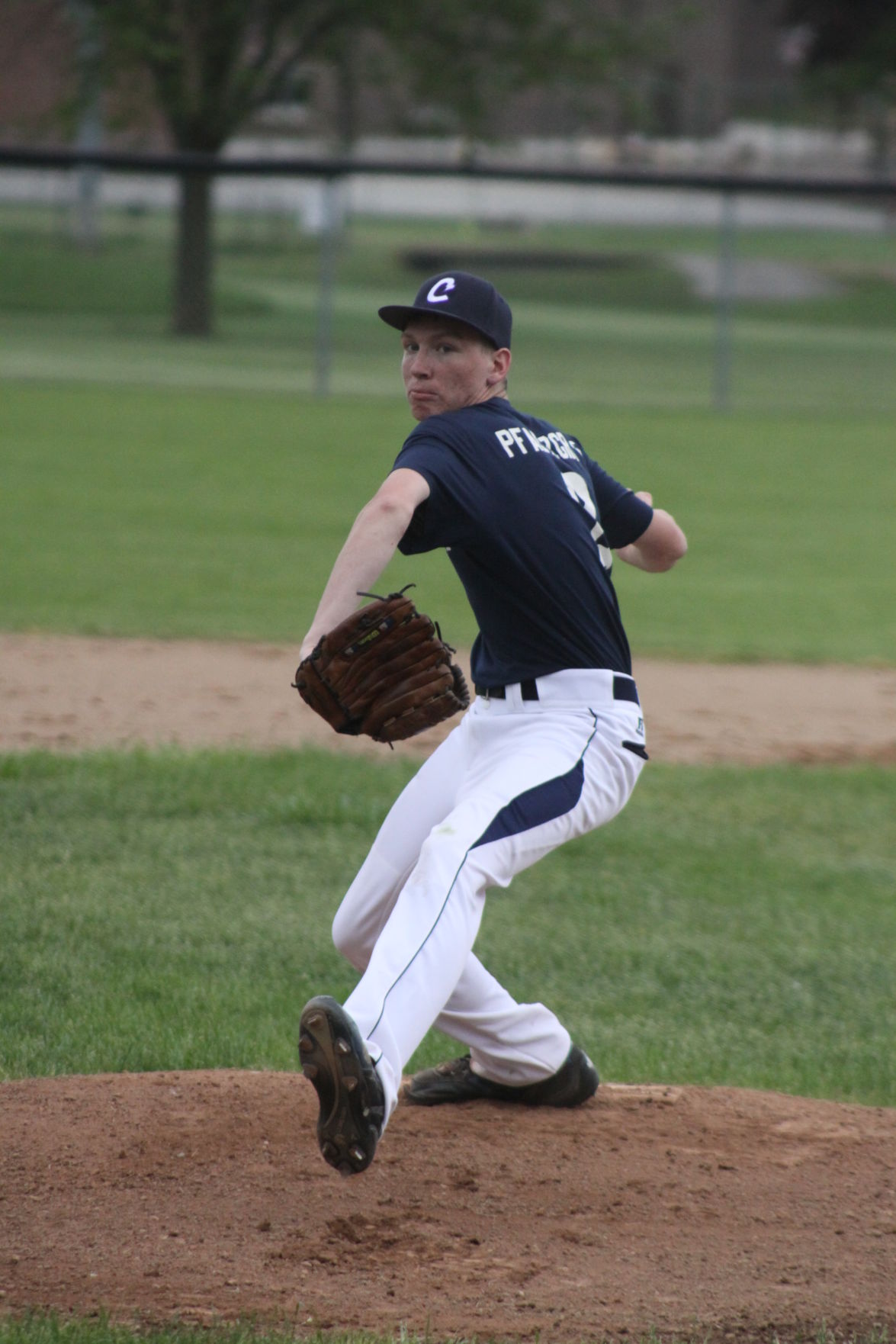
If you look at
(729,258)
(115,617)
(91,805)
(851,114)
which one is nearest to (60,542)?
(115,617)

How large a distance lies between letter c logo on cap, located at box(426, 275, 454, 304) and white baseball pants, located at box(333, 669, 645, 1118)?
851 millimetres

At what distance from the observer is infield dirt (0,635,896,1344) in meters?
3.04

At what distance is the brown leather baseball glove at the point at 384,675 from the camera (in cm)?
336

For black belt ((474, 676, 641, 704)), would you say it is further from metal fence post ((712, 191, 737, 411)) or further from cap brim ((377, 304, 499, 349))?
metal fence post ((712, 191, 737, 411))

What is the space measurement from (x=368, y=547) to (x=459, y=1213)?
1.37 m

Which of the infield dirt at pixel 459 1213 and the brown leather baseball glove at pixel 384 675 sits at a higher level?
the brown leather baseball glove at pixel 384 675

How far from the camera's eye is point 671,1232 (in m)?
3.37

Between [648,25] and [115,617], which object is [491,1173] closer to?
[115,617]

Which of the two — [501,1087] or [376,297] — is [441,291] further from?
[376,297]

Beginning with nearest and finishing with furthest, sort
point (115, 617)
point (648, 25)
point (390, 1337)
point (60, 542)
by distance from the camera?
point (390, 1337), point (115, 617), point (60, 542), point (648, 25)

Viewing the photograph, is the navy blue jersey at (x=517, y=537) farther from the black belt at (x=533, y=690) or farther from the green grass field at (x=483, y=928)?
the green grass field at (x=483, y=928)

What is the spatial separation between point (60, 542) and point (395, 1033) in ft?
30.7

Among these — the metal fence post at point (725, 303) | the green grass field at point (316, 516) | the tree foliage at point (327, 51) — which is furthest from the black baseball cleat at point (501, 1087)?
the tree foliage at point (327, 51)

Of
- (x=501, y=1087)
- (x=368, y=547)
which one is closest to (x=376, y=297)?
(x=501, y=1087)
